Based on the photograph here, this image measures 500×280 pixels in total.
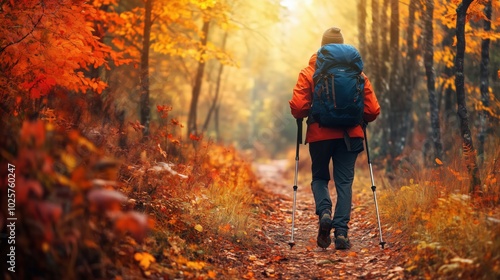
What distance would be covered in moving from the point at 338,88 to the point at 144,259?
306cm

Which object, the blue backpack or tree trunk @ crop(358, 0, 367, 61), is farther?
tree trunk @ crop(358, 0, 367, 61)

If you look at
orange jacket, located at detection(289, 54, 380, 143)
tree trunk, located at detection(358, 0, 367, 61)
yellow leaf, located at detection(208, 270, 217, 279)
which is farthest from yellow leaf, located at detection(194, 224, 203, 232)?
tree trunk, located at detection(358, 0, 367, 61)

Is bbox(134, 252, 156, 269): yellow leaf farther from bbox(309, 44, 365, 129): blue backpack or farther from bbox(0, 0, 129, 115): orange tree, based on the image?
bbox(0, 0, 129, 115): orange tree

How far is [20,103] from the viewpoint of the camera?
6789 mm

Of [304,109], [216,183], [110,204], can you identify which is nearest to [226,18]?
[216,183]

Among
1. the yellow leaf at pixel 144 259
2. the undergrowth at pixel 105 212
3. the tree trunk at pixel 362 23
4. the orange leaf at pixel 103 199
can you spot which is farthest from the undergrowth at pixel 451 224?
the tree trunk at pixel 362 23

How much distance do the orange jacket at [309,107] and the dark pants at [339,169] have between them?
0.11 m

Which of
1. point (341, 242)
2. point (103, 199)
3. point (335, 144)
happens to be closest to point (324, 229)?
point (341, 242)

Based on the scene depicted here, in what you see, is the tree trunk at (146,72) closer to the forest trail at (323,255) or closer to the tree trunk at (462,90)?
the forest trail at (323,255)

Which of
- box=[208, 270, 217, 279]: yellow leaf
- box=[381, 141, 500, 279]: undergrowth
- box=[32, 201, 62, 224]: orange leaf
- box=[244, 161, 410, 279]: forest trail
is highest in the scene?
box=[32, 201, 62, 224]: orange leaf

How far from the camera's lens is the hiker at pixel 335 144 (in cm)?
632

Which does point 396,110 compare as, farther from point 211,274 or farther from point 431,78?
point 211,274

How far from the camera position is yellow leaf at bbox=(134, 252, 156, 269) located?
4574 millimetres

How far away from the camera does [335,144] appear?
6453 millimetres
